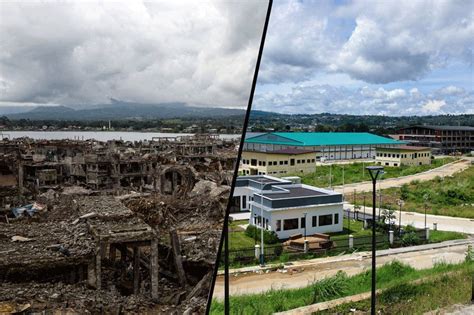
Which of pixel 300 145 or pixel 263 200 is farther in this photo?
pixel 300 145

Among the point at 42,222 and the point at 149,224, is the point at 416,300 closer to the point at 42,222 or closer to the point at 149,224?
the point at 149,224

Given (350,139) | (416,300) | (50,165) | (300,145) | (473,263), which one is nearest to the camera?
(50,165)

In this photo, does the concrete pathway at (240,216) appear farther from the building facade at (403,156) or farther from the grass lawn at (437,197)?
the building facade at (403,156)

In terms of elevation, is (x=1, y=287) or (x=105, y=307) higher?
(x=1, y=287)

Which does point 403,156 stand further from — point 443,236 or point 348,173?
point 443,236

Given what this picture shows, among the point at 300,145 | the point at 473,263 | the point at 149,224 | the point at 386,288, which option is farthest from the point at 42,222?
the point at 300,145

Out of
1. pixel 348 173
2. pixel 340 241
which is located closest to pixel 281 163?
pixel 348 173
